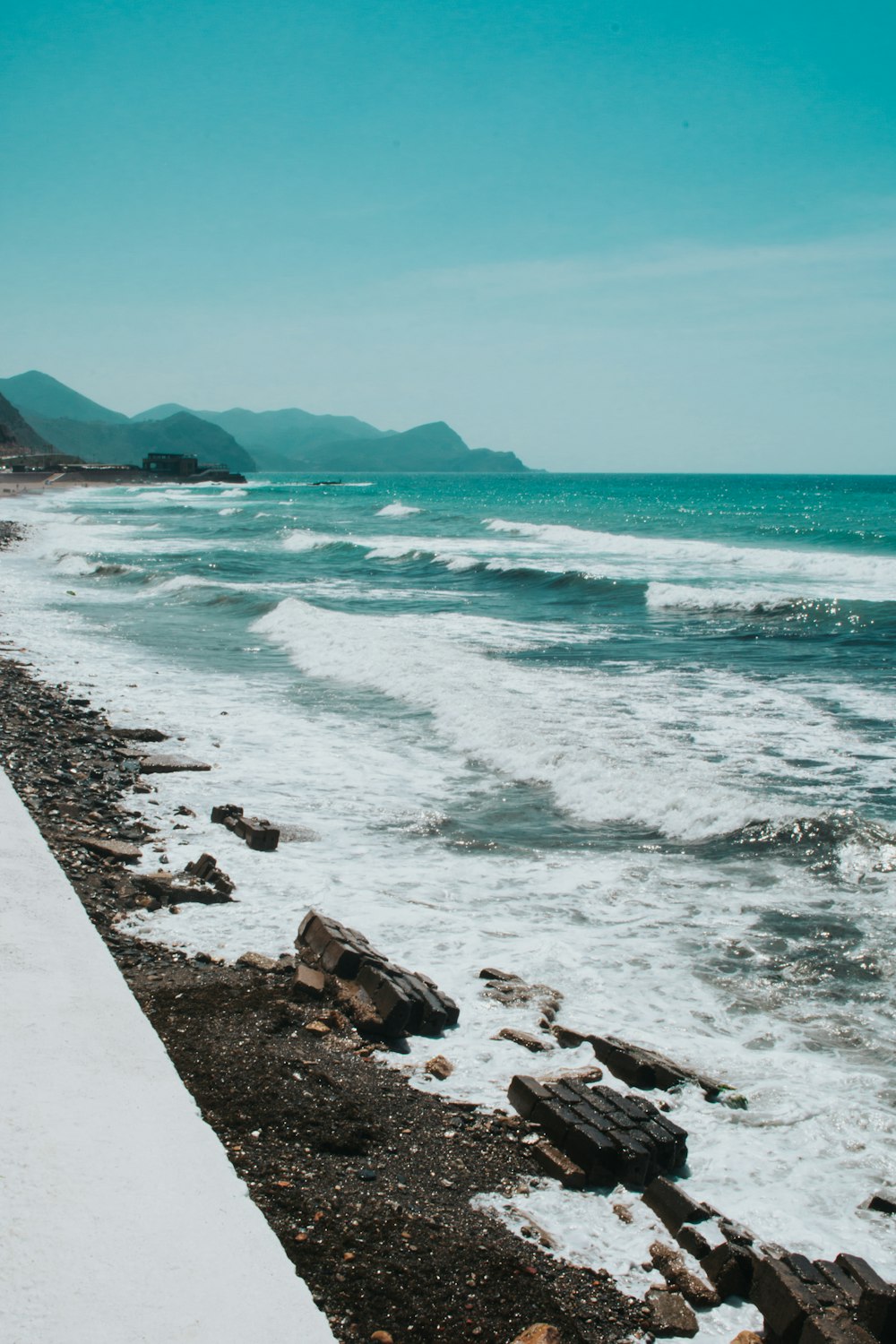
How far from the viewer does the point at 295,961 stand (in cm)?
591

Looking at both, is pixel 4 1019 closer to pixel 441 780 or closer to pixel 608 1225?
pixel 608 1225

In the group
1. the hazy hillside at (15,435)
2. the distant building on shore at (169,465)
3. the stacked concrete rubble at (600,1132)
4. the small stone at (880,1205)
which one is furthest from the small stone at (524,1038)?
the hazy hillside at (15,435)

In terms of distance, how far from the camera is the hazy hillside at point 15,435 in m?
144

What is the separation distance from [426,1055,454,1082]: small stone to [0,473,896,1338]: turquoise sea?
0.25 feet

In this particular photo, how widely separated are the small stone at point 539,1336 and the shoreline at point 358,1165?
0.18 feet

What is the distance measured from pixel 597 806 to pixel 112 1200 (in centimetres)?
712

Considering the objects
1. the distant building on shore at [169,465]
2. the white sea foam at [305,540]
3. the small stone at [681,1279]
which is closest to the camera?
the small stone at [681,1279]

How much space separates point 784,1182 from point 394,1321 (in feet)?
6.53

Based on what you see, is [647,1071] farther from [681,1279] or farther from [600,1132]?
[681,1279]

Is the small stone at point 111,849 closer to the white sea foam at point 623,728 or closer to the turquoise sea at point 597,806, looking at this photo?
the turquoise sea at point 597,806

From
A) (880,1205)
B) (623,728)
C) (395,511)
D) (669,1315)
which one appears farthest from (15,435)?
(669,1315)


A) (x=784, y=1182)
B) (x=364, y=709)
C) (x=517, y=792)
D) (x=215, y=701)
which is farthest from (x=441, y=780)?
(x=784, y=1182)

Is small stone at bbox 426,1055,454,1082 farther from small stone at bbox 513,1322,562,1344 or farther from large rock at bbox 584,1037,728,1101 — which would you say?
→ small stone at bbox 513,1322,562,1344

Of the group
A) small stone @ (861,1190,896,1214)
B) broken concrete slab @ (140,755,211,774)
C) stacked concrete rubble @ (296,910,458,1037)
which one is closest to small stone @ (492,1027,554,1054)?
stacked concrete rubble @ (296,910,458,1037)
